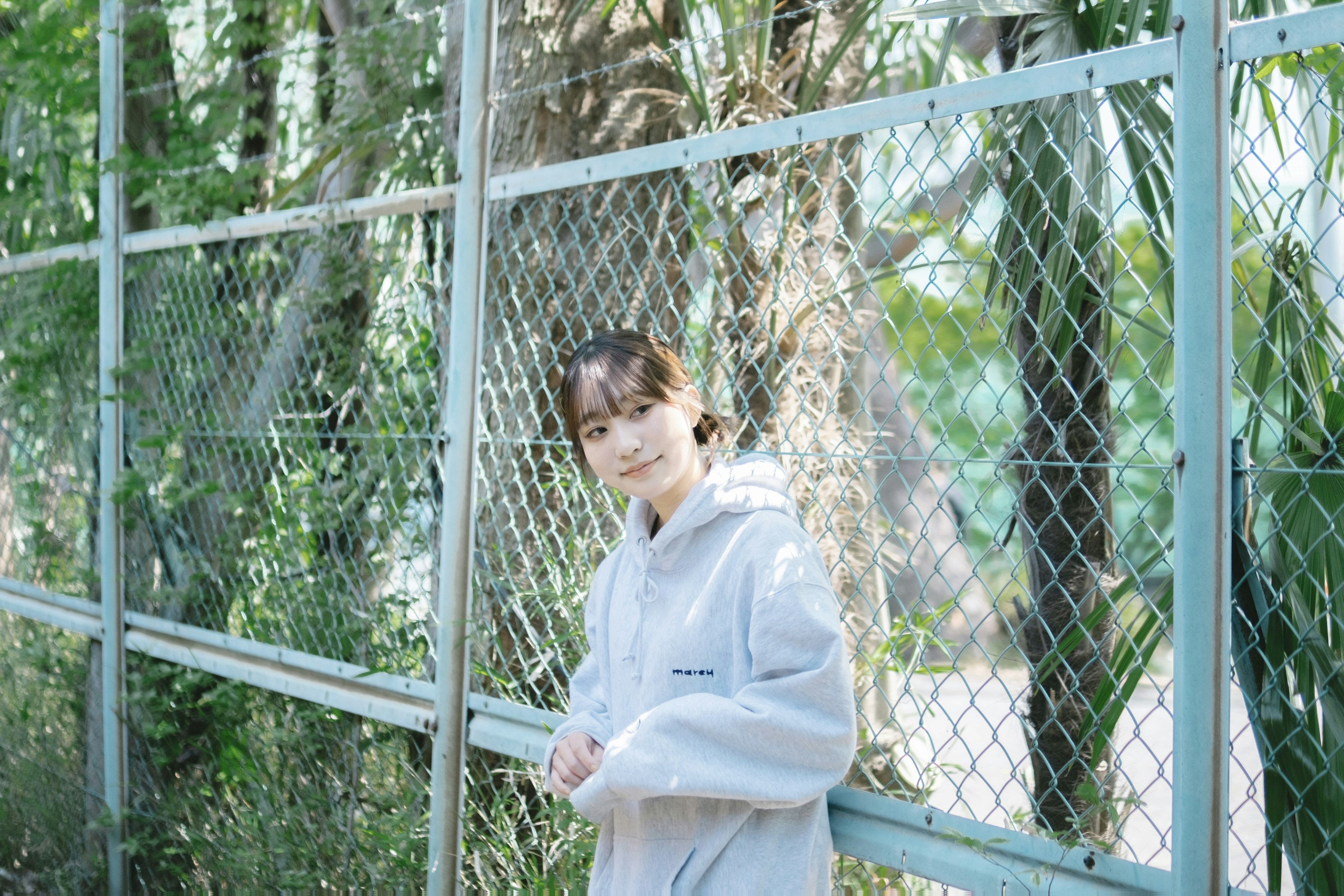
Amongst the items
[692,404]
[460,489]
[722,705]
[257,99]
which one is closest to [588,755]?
[722,705]

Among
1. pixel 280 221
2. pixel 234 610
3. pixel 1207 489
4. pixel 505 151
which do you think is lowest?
pixel 234 610

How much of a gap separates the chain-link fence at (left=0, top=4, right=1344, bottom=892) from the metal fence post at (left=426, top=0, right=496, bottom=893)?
0.09ft

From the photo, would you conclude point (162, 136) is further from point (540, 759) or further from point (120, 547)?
point (540, 759)

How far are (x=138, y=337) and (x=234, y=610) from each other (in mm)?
865

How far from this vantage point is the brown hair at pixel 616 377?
1.52 metres

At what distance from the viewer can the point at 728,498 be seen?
151 centimetres

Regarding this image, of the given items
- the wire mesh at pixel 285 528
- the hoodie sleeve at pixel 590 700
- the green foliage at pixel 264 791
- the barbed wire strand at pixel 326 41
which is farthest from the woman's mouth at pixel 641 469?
the barbed wire strand at pixel 326 41

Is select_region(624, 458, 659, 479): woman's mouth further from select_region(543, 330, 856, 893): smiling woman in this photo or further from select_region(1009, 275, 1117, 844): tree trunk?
select_region(1009, 275, 1117, 844): tree trunk

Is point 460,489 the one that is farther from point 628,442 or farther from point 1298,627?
point 1298,627

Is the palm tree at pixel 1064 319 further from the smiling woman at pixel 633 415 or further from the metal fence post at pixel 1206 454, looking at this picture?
the smiling woman at pixel 633 415

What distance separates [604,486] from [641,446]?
82 cm

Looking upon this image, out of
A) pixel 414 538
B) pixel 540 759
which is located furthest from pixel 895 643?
pixel 414 538

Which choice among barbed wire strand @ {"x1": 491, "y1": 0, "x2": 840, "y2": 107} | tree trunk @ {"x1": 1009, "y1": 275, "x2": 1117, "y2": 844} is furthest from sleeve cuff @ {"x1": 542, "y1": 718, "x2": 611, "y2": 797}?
barbed wire strand @ {"x1": 491, "y1": 0, "x2": 840, "y2": 107}

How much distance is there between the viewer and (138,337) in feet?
10.6
